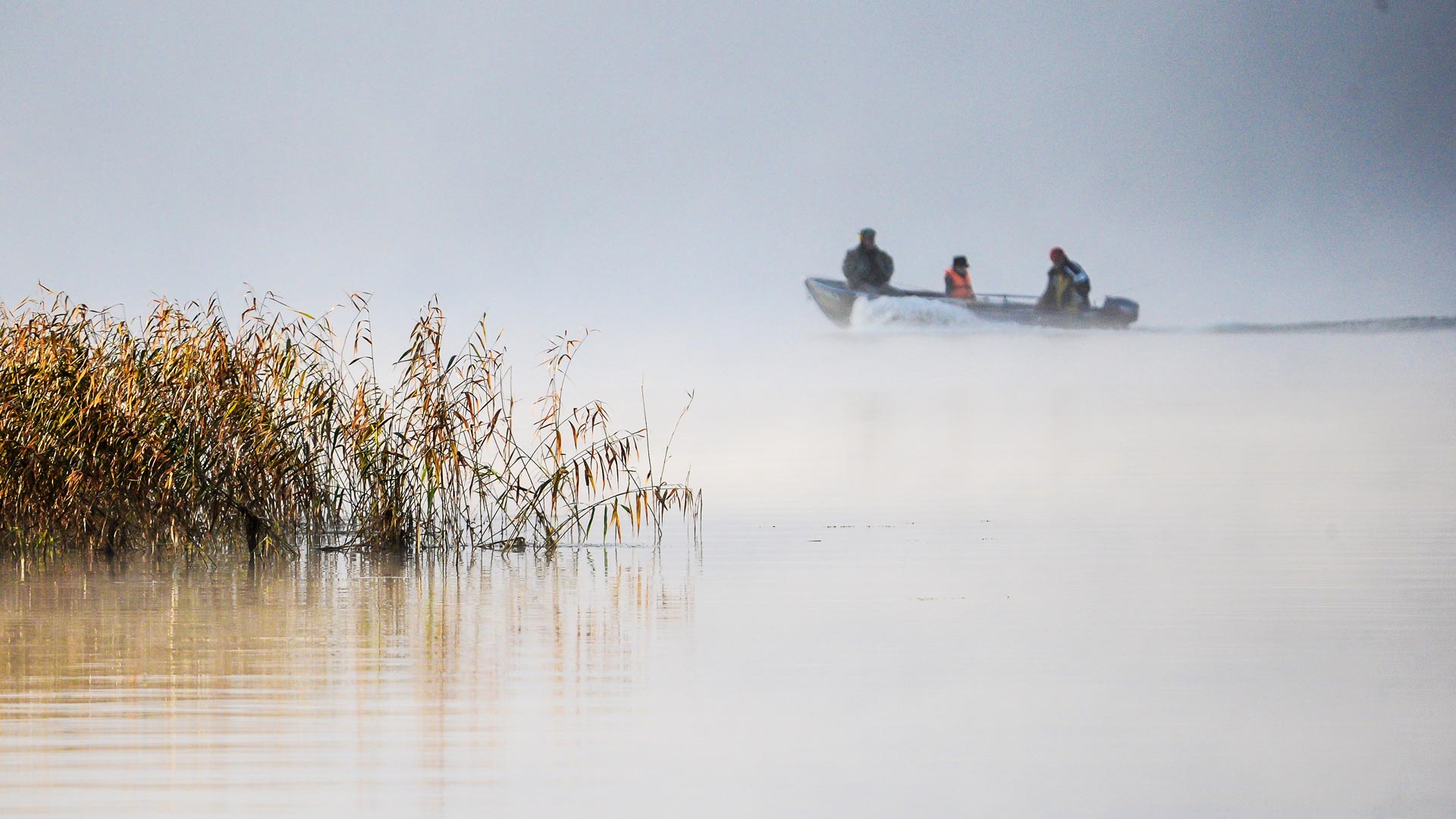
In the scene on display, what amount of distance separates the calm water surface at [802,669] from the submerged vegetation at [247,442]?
0.20 metres

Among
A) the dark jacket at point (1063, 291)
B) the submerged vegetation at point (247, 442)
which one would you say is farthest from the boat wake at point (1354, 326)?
the submerged vegetation at point (247, 442)

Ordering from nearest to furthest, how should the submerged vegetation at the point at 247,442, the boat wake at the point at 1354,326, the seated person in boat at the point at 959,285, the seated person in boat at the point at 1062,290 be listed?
1. the submerged vegetation at the point at 247,442
2. the seated person in boat at the point at 1062,290
3. the seated person in boat at the point at 959,285
4. the boat wake at the point at 1354,326

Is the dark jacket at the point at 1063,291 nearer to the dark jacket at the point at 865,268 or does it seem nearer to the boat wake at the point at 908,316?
the boat wake at the point at 908,316

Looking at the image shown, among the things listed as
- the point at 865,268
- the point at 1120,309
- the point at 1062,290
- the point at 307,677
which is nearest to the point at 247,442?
the point at 307,677

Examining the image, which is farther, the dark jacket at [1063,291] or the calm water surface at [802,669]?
the dark jacket at [1063,291]

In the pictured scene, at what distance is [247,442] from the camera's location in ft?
17.5

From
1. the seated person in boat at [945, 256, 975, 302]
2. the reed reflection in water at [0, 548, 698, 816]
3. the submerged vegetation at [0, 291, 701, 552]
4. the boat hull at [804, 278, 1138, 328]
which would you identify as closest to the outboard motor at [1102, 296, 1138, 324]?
the boat hull at [804, 278, 1138, 328]

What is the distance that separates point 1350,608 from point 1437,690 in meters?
1.00

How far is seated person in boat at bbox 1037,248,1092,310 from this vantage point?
24172 millimetres

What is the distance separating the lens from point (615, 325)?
1033 inches

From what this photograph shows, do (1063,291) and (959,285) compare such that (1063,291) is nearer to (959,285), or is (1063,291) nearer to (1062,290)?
(1062,290)

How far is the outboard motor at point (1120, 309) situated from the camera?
24.9 meters

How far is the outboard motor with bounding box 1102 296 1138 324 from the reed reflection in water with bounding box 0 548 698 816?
67.9 ft

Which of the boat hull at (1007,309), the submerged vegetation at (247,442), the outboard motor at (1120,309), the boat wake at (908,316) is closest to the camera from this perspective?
the submerged vegetation at (247,442)
